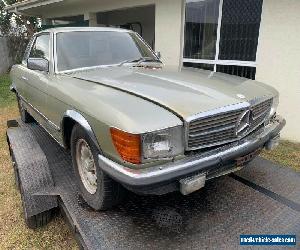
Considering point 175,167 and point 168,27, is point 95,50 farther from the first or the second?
point 168,27

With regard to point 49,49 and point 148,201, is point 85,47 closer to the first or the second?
point 49,49

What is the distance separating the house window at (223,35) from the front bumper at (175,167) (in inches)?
153

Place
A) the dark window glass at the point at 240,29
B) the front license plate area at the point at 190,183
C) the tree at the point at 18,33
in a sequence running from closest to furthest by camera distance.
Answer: the front license plate area at the point at 190,183 < the dark window glass at the point at 240,29 < the tree at the point at 18,33

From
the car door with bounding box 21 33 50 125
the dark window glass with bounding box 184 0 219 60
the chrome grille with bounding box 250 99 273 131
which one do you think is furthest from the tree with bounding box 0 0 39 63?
the chrome grille with bounding box 250 99 273 131

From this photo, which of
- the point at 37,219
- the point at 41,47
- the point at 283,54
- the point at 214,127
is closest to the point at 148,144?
the point at 214,127

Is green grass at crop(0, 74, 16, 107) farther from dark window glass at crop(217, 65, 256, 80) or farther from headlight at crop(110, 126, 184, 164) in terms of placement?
headlight at crop(110, 126, 184, 164)

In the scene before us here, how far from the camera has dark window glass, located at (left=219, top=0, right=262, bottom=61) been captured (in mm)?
5949

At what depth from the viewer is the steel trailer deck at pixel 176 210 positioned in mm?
2498

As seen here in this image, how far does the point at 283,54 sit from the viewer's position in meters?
5.52

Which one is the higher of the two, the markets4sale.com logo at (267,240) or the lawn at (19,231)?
the markets4sale.com logo at (267,240)

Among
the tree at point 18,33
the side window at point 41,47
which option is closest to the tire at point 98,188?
the side window at point 41,47

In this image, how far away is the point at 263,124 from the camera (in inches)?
127

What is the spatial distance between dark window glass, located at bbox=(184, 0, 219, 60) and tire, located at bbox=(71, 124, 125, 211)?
461 centimetres

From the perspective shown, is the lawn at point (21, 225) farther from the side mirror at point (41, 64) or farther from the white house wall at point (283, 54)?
the side mirror at point (41, 64)
